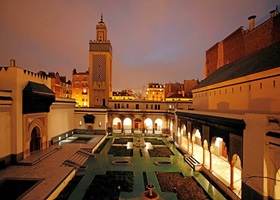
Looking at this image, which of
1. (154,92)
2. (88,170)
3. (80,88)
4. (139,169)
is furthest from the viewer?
(154,92)

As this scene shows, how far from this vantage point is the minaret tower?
107 ft

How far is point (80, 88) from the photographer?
4578cm

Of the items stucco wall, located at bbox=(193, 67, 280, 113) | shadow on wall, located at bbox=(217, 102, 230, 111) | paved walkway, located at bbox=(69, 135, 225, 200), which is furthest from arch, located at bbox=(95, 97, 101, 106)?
shadow on wall, located at bbox=(217, 102, 230, 111)

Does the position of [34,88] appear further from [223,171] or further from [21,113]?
[223,171]

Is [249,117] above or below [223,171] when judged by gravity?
above

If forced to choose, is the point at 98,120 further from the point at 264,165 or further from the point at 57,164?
the point at 264,165

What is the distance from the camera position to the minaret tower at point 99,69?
32.7 metres

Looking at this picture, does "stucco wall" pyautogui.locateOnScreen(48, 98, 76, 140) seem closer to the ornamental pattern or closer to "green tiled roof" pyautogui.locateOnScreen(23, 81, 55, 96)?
"green tiled roof" pyautogui.locateOnScreen(23, 81, 55, 96)

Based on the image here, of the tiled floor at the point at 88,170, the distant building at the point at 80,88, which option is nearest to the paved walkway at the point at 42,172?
the tiled floor at the point at 88,170

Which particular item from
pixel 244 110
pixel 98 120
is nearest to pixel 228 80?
pixel 244 110

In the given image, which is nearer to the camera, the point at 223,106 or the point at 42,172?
the point at 42,172

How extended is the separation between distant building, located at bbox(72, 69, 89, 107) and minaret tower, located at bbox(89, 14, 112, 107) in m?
13.8

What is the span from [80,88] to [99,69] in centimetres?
1553

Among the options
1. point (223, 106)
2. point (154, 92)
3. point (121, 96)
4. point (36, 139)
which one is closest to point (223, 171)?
point (223, 106)
